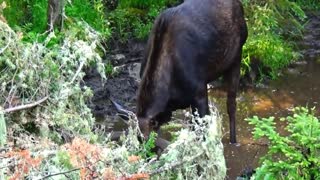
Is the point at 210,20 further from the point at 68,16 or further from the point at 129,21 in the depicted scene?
the point at 129,21

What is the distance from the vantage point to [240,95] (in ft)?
30.6

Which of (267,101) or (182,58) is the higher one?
(182,58)

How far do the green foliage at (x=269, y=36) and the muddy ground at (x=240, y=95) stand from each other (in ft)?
0.80

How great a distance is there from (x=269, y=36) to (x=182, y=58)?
3.60 meters

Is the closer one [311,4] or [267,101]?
[267,101]

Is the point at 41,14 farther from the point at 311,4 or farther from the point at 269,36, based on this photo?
the point at 311,4

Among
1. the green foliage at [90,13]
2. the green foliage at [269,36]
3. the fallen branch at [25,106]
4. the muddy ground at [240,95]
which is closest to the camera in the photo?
the fallen branch at [25,106]

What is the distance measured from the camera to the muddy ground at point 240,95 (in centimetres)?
777

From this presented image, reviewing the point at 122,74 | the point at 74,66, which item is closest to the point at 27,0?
the point at 122,74

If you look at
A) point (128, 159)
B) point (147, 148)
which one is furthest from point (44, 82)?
point (128, 159)

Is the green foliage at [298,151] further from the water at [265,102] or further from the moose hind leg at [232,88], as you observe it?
the moose hind leg at [232,88]

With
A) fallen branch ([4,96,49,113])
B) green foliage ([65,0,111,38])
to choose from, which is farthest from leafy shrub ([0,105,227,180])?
green foliage ([65,0,111,38])

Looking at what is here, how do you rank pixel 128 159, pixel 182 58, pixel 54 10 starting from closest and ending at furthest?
pixel 128 159 → pixel 182 58 → pixel 54 10

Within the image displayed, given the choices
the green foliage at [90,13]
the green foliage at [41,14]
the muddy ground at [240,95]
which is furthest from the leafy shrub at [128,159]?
the green foliage at [90,13]
